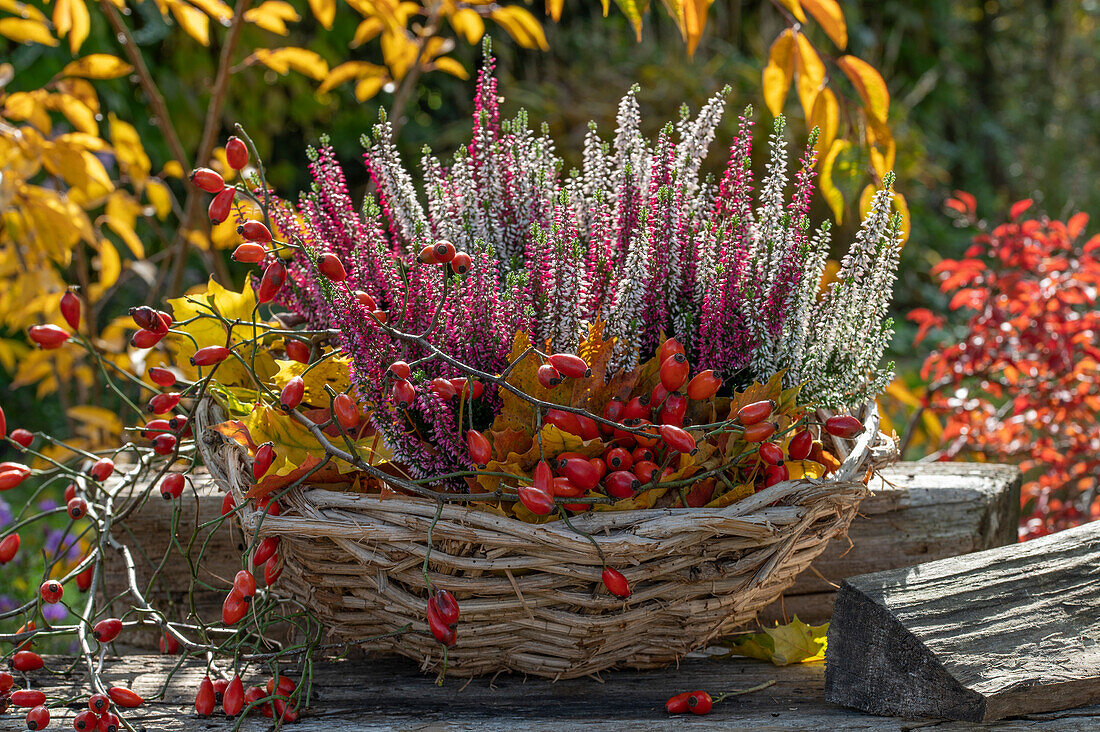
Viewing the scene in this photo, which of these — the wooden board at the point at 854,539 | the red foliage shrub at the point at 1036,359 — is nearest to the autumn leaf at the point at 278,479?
the wooden board at the point at 854,539

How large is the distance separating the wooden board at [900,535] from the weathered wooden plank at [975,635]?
291mm

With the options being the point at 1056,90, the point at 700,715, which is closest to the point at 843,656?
the point at 700,715

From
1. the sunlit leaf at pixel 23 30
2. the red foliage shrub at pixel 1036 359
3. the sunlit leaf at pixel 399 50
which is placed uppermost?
the sunlit leaf at pixel 399 50

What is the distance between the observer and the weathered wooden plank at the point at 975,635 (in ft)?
2.58

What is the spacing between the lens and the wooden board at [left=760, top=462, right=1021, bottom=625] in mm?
1189

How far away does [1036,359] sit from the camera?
1613 millimetres

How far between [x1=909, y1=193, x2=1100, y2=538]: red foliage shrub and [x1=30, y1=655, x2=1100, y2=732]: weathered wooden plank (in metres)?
0.86

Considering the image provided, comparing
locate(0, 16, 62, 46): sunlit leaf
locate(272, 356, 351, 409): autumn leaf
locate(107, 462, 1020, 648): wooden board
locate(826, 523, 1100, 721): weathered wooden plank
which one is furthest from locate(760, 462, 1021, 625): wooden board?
locate(0, 16, 62, 46): sunlit leaf

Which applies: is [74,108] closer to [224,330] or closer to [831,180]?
[224,330]

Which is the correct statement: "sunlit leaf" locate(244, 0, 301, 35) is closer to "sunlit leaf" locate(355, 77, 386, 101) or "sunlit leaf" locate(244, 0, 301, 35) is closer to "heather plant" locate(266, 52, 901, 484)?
"sunlit leaf" locate(355, 77, 386, 101)

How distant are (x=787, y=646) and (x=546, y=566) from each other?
362 millimetres

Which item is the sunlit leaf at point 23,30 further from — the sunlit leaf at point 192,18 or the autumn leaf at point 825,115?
the autumn leaf at point 825,115

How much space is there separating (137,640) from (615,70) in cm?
324

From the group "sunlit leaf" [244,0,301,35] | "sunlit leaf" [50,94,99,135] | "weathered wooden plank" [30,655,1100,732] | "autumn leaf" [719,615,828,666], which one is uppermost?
"sunlit leaf" [244,0,301,35]
